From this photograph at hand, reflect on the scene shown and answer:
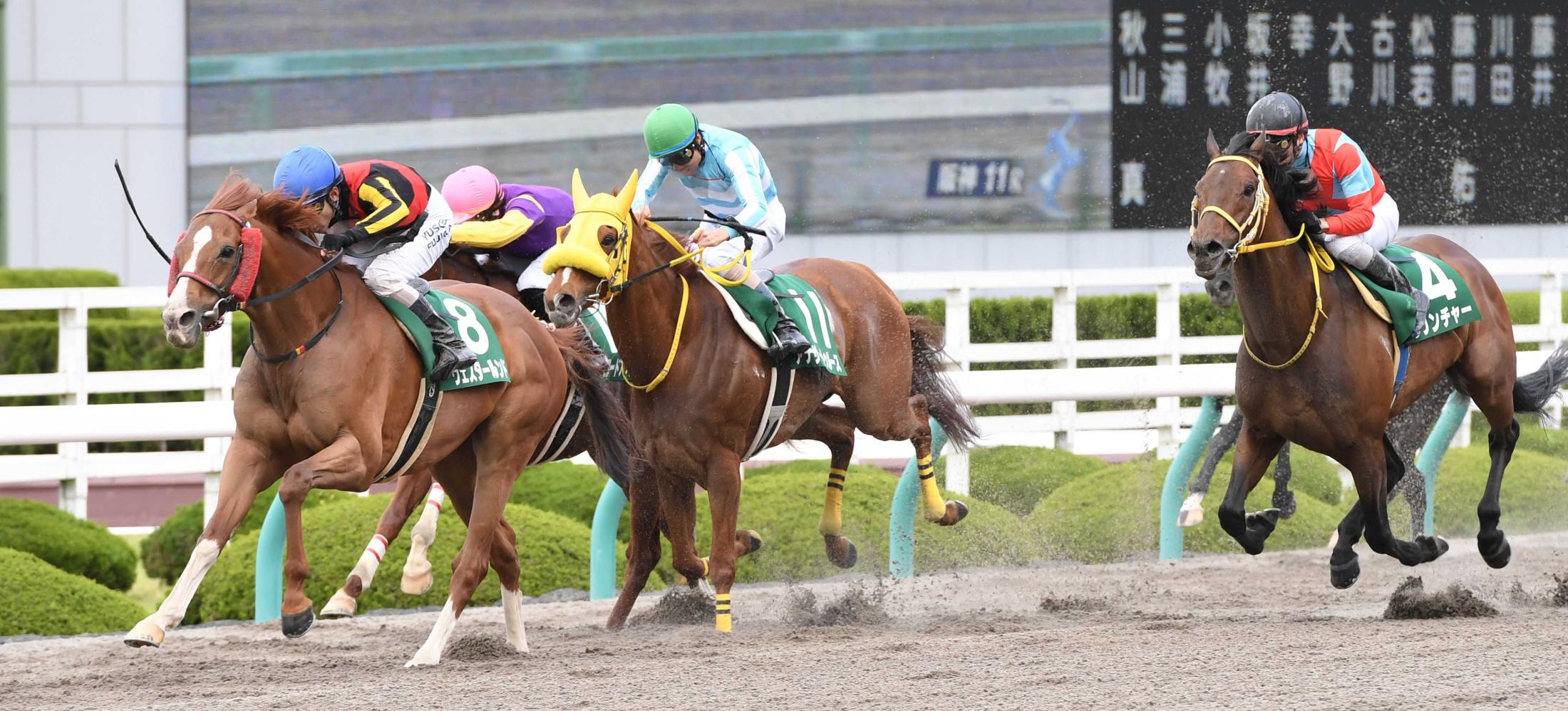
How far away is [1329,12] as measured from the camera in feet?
36.6

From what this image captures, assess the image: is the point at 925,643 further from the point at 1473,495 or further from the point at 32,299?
the point at 32,299

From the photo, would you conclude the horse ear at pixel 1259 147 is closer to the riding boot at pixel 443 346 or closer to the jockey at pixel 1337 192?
the jockey at pixel 1337 192

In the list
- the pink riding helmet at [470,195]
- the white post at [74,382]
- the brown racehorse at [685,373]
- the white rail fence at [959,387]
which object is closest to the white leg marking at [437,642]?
the brown racehorse at [685,373]

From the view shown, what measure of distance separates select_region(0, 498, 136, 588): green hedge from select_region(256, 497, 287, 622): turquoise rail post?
149 cm

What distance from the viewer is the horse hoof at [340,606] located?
18.5 feet

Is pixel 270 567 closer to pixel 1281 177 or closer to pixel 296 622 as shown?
A: pixel 296 622

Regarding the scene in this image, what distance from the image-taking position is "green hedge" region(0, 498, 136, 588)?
6.99 metres

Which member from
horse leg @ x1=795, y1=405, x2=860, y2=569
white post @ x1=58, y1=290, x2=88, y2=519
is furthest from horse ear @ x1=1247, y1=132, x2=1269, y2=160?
white post @ x1=58, y1=290, x2=88, y2=519

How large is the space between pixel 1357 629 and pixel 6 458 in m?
5.58

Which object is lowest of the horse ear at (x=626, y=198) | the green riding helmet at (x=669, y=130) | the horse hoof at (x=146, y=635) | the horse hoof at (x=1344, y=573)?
the horse hoof at (x=1344, y=573)

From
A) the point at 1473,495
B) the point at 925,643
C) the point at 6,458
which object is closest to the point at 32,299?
the point at 6,458

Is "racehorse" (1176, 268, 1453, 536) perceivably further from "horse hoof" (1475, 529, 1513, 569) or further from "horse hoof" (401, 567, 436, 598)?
"horse hoof" (401, 567, 436, 598)

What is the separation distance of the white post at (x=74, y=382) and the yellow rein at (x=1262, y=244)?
505 centimetres

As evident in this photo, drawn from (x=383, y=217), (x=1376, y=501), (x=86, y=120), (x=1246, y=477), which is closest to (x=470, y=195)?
(x=383, y=217)
